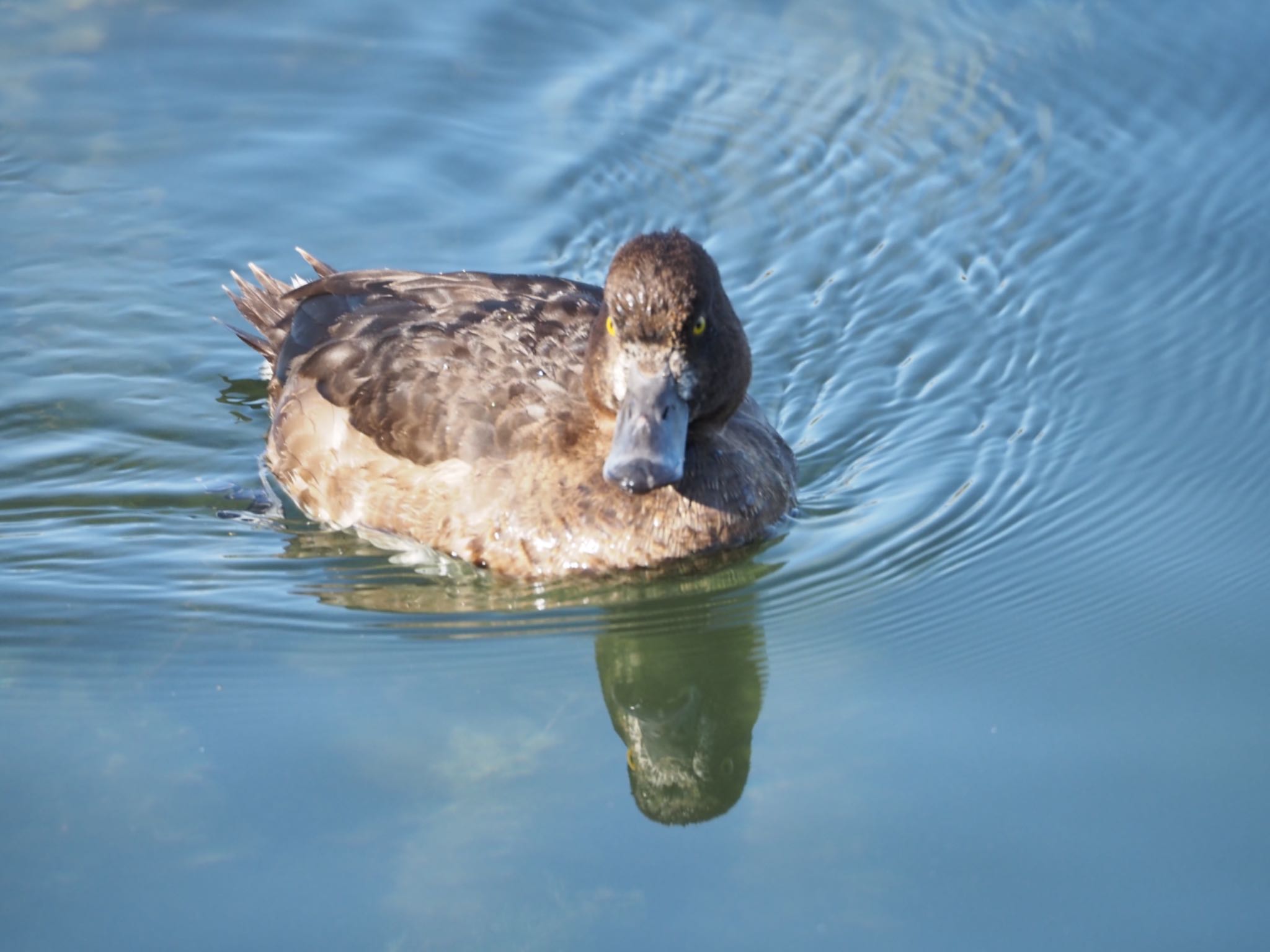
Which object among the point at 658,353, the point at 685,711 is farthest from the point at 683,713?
the point at 658,353

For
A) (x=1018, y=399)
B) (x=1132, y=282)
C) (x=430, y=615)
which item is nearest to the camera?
(x=430, y=615)

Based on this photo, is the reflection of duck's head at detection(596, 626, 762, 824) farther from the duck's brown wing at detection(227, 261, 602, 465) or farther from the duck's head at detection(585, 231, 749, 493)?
the duck's brown wing at detection(227, 261, 602, 465)

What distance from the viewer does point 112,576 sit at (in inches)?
274

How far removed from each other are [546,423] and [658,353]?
2.47 feet

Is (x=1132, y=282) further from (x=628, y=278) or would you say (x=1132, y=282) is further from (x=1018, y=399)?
(x=628, y=278)

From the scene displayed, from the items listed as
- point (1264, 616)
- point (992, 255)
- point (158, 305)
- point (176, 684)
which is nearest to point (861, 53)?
point (992, 255)

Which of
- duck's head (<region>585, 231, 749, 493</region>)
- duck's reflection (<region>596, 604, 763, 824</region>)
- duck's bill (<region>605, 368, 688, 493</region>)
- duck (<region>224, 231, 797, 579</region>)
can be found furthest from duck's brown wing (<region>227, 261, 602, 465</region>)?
duck's reflection (<region>596, 604, 763, 824</region>)

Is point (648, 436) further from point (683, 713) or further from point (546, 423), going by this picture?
point (683, 713)

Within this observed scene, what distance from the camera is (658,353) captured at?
648 centimetres

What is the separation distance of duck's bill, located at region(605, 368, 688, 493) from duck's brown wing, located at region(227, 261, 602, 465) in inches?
21.2

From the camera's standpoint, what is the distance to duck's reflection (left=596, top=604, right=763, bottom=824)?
5508mm

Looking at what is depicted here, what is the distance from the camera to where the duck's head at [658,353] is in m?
6.32

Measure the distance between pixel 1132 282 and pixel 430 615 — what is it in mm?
4511

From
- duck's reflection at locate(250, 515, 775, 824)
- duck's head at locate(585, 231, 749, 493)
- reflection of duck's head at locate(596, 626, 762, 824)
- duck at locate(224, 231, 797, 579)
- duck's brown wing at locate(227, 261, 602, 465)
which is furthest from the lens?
duck's brown wing at locate(227, 261, 602, 465)
